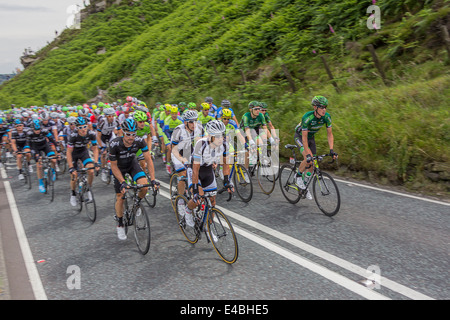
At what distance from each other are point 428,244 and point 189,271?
12.1ft

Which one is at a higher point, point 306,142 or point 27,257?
point 306,142

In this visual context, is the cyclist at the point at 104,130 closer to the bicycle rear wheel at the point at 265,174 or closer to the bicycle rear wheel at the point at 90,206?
the bicycle rear wheel at the point at 90,206

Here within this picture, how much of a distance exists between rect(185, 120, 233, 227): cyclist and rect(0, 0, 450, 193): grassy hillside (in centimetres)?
496

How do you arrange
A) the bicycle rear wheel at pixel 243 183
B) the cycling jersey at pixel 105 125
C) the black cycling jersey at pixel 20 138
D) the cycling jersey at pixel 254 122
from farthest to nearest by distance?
1. the black cycling jersey at pixel 20 138
2. the cycling jersey at pixel 105 125
3. the cycling jersey at pixel 254 122
4. the bicycle rear wheel at pixel 243 183

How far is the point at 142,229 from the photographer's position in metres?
5.91

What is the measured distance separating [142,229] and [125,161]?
4.60 feet

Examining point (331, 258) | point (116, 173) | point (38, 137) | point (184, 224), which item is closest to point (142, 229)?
point (184, 224)

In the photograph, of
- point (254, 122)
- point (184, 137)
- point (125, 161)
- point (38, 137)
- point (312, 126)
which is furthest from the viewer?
point (38, 137)

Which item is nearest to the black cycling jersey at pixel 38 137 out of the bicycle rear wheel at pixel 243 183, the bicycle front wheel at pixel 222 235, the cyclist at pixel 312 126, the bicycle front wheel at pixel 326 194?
the bicycle rear wheel at pixel 243 183

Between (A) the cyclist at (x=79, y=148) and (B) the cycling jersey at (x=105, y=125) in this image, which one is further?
(B) the cycling jersey at (x=105, y=125)

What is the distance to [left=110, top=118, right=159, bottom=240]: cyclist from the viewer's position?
19.5ft

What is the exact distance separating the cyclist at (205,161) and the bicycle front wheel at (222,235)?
0.34 metres

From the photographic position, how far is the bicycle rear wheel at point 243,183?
26.1ft

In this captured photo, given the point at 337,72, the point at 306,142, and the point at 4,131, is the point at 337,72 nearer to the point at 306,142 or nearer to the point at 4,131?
the point at 306,142
